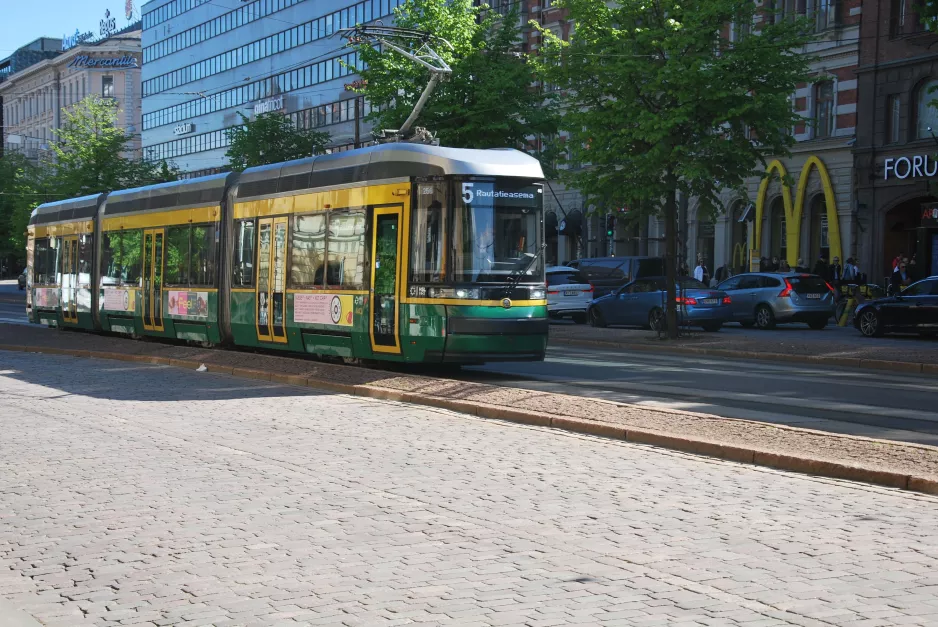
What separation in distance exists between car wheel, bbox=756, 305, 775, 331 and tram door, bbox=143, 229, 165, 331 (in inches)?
617

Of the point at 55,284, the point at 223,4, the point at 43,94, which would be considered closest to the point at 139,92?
the point at 43,94

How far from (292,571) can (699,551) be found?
2.20m

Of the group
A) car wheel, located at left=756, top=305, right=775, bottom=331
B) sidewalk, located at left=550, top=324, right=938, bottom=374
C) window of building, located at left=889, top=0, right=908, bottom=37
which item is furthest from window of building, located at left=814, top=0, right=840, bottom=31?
sidewalk, located at left=550, top=324, right=938, bottom=374

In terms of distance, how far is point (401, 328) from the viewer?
1703 centimetres

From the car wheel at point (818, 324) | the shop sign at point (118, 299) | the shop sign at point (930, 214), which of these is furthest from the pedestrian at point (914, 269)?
the shop sign at point (118, 299)

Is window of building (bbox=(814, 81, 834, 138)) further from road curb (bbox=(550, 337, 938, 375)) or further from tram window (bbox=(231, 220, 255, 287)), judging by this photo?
tram window (bbox=(231, 220, 255, 287))

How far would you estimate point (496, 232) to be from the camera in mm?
16641

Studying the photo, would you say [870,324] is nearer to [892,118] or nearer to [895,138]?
[895,138]

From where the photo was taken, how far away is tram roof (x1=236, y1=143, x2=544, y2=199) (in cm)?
1664

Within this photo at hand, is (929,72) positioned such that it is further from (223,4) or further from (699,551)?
(223,4)

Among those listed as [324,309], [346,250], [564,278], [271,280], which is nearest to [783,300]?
[564,278]

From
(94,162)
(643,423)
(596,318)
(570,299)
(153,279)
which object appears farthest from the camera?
(94,162)

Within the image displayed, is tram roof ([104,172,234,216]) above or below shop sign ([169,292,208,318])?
above

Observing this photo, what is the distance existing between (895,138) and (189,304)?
2657cm
